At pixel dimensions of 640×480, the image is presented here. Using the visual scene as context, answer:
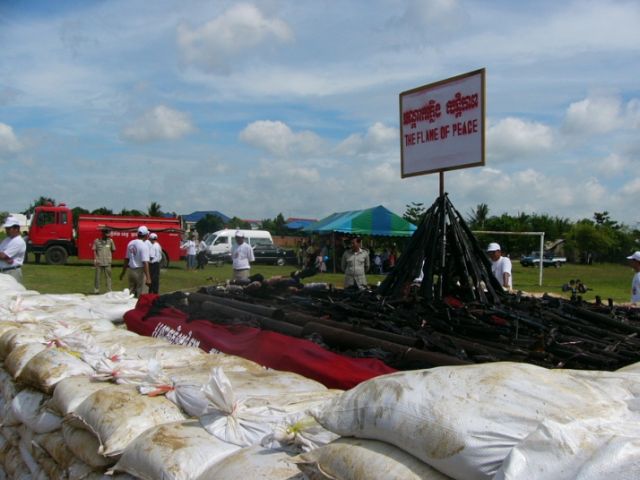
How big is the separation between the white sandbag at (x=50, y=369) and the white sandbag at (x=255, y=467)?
1649 mm

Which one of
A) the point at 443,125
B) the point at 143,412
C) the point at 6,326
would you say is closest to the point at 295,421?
the point at 143,412

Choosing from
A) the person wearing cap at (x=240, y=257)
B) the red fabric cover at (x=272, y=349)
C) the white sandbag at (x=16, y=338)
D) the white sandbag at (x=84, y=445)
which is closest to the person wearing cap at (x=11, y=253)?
the person wearing cap at (x=240, y=257)

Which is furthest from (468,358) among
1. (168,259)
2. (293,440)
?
(168,259)

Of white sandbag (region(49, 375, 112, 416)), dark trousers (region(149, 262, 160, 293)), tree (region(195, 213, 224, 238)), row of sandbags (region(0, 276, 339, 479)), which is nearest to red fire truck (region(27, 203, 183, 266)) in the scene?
dark trousers (region(149, 262, 160, 293))

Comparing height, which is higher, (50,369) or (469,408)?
(469,408)

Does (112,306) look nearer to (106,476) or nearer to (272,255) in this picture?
(106,476)

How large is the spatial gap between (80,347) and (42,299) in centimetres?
329

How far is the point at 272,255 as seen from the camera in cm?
3278

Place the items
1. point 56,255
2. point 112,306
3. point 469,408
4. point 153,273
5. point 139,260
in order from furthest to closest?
point 56,255, point 153,273, point 139,260, point 112,306, point 469,408

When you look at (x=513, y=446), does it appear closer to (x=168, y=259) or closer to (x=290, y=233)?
(x=168, y=259)

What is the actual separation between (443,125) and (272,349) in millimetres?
3658

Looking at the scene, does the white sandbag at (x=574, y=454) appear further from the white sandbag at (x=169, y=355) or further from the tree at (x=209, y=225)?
the tree at (x=209, y=225)

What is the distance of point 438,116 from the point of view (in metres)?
7.11

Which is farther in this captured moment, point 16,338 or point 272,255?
point 272,255
